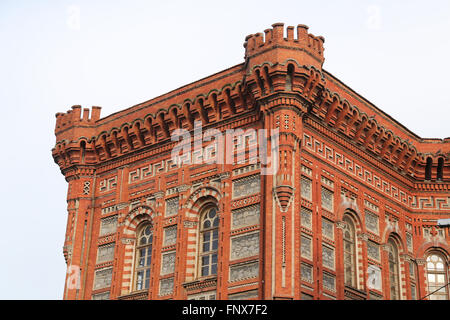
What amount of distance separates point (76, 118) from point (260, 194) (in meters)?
8.85

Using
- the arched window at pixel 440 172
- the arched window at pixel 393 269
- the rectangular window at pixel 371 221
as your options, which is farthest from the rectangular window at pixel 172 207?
the arched window at pixel 440 172

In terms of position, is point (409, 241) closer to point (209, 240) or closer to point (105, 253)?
point (209, 240)

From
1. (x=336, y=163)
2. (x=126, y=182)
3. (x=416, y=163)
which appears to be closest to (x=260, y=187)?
(x=336, y=163)

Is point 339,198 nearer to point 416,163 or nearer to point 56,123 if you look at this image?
point 416,163

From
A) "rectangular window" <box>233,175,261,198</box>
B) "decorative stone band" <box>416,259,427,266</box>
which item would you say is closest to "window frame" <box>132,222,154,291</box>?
"rectangular window" <box>233,175,261,198</box>

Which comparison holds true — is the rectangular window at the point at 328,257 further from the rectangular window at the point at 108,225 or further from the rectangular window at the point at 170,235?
the rectangular window at the point at 108,225

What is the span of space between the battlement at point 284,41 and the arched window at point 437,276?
863cm

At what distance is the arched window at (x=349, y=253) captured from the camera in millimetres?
27595

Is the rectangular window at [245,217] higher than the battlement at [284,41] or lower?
lower

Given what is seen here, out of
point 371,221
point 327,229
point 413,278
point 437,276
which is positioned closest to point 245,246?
point 327,229

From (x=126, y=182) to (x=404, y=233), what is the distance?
966cm

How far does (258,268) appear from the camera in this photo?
25.0 meters

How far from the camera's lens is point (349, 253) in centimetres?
2805
